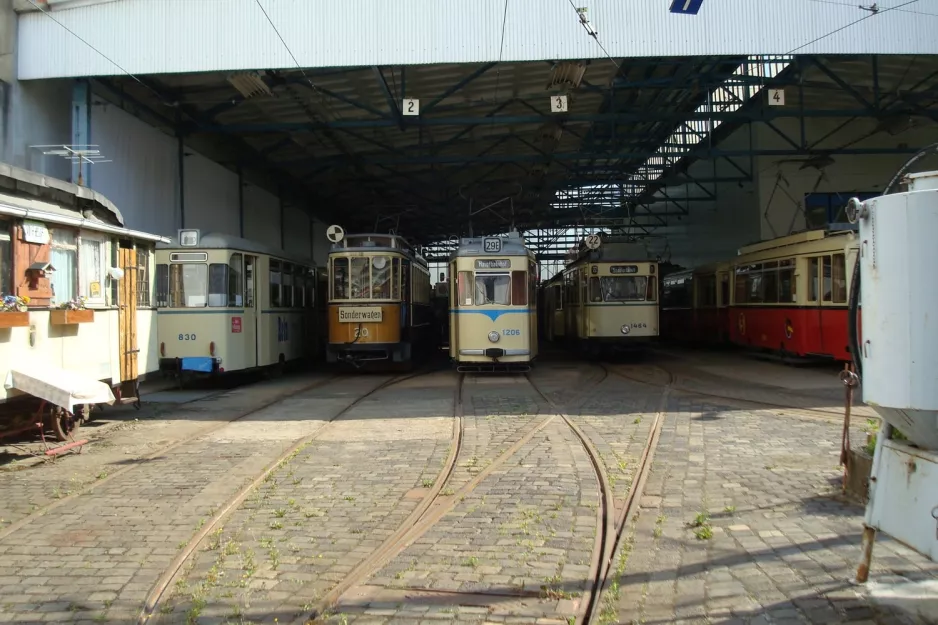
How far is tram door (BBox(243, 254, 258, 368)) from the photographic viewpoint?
48.6 feet

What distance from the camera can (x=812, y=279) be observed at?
622 inches

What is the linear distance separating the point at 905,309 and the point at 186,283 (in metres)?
13.4

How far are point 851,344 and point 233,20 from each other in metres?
14.5

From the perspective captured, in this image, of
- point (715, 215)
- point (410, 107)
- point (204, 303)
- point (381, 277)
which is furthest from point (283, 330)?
point (715, 215)

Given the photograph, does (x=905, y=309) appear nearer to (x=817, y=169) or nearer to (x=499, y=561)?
(x=499, y=561)

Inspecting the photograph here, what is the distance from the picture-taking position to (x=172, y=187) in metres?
18.7

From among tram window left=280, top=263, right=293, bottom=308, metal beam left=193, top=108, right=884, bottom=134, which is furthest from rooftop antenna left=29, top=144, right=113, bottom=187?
tram window left=280, top=263, right=293, bottom=308

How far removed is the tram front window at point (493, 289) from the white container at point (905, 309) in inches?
472

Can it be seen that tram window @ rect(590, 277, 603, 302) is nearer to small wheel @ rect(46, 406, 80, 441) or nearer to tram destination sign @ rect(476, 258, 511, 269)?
tram destination sign @ rect(476, 258, 511, 269)

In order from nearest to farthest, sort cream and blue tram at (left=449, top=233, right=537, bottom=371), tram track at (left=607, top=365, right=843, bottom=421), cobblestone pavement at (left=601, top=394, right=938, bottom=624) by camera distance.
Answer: cobblestone pavement at (left=601, top=394, right=938, bottom=624), tram track at (left=607, top=365, right=843, bottom=421), cream and blue tram at (left=449, top=233, right=537, bottom=371)

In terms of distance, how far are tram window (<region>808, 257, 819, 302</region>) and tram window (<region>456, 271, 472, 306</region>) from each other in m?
7.71

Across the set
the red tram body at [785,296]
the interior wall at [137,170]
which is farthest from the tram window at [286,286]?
the red tram body at [785,296]

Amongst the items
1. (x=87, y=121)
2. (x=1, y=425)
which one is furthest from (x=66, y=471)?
(x=87, y=121)

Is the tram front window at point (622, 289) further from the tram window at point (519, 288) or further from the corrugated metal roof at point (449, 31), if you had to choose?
the corrugated metal roof at point (449, 31)
